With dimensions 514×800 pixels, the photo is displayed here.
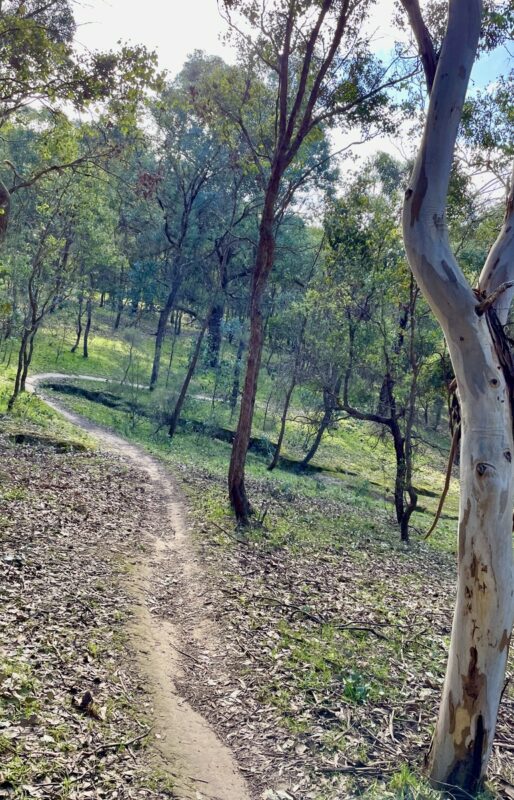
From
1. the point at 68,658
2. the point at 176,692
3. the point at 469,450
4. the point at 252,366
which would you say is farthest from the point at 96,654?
the point at 252,366

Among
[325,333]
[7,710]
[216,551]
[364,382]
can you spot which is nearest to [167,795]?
[7,710]

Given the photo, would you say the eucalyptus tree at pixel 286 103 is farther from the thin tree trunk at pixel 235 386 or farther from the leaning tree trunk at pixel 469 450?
Result: the thin tree trunk at pixel 235 386

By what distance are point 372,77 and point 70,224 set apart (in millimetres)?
15864

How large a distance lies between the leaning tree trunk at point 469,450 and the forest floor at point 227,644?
529 mm

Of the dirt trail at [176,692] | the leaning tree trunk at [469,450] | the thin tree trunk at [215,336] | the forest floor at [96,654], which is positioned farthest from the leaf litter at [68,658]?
the thin tree trunk at [215,336]

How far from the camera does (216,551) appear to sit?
10.4 metres

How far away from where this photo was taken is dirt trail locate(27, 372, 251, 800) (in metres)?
4.61

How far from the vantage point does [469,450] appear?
440cm

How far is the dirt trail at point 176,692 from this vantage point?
4613mm

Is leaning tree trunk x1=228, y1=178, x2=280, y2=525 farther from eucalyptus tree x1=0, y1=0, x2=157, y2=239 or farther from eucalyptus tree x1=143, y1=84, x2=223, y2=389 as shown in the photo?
eucalyptus tree x1=143, y1=84, x2=223, y2=389

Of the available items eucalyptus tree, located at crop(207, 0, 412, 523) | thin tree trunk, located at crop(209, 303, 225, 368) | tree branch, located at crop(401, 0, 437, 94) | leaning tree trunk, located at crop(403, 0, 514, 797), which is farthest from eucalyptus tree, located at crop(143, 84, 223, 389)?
leaning tree trunk, located at crop(403, 0, 514, 797)

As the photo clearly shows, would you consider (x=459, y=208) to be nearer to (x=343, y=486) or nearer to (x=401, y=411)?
(x=401, y=411)

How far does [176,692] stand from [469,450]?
384 cm

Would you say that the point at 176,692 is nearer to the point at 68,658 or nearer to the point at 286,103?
the point at 68,658
